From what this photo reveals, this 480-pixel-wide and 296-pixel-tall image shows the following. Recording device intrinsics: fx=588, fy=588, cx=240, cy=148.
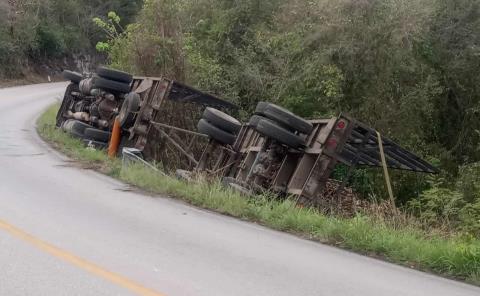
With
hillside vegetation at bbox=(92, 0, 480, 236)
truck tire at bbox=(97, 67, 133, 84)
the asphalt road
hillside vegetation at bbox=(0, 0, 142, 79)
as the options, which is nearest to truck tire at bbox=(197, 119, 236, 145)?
the asphalt road

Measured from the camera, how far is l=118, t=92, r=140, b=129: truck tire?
47.1ft

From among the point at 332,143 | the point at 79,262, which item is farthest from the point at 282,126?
the point at 79,262

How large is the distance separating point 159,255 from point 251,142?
6170mm

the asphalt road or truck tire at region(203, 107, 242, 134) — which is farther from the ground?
truck tire at region(203, 107, 242, 134)

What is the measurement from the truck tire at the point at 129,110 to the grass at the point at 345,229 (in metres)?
3.04

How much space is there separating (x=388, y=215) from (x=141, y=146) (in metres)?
6.40

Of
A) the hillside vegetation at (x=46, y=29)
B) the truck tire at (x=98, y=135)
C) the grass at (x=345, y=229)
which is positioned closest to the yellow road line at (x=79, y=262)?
the grass at (x=345, y=229)

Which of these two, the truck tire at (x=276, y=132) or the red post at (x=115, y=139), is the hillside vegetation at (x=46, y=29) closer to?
the red post at (x=115, y=139)

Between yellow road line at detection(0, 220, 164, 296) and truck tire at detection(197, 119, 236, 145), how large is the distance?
235 inches

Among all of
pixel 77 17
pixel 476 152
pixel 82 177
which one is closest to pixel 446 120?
pixel 476 152

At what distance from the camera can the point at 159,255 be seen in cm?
636

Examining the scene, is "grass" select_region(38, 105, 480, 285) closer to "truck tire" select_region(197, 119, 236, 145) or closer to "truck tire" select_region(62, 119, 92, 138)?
"truck tire" select_region(197, 119, 236, 145)

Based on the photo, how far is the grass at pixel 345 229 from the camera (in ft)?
22.4

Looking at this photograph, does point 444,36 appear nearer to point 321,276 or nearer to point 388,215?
point 388,215
